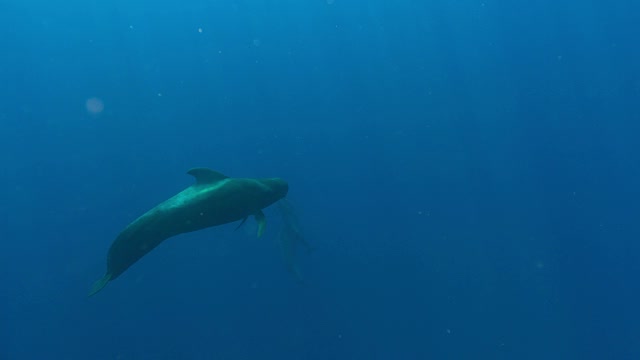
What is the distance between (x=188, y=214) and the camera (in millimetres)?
5559

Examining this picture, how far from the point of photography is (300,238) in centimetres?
1198

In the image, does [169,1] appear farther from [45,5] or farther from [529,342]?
[529,342]

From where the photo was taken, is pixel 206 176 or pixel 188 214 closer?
pixel 188 214

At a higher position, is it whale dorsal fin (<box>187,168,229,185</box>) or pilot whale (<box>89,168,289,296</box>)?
whale dorsal fin (<box>187,168,229,185</box>)

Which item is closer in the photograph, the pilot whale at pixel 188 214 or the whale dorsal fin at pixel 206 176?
the pilot whale at pixel 188 214

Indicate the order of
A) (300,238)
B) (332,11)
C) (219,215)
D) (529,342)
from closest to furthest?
(219,215) < (300,238) < (529,342) < (332,11)

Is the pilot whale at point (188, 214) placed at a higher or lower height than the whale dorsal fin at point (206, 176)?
lower

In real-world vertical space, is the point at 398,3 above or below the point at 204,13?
below

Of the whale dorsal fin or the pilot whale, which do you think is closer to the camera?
the pilot whale

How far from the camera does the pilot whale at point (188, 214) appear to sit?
542 centimetres

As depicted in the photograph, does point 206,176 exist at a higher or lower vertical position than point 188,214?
higher

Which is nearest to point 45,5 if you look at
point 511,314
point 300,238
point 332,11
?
point 332,11

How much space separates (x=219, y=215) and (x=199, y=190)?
1.38 ft

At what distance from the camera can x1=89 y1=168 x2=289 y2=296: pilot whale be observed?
213 inches
